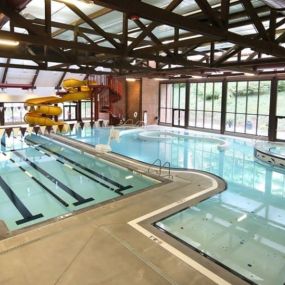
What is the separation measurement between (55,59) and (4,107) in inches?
424

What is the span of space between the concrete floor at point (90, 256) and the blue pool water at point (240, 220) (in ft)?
2.11

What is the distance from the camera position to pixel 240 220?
5020 mm

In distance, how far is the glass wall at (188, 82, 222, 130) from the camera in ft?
49.7

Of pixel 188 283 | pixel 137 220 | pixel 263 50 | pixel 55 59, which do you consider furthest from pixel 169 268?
pixel 55 59

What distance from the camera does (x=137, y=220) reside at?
174 inches

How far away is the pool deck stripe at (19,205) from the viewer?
520 centimetres

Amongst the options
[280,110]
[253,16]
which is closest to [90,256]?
[253,16]

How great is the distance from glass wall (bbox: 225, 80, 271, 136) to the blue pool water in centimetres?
366

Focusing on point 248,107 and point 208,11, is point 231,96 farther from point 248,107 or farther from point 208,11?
point 208,11

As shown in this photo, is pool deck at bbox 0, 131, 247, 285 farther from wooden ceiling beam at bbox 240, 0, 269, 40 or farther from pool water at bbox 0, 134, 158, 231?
wooden ceiling beam at bbox 240, 0, 269, 40

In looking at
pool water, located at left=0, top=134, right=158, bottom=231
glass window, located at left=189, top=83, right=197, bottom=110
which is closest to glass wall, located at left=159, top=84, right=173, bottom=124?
glass window, located at left=189, top=83, right=197, bottom=110

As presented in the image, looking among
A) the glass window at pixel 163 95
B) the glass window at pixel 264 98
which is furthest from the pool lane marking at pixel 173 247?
the glass window at pixel 163 95

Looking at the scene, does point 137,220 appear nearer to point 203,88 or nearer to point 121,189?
point 121,189

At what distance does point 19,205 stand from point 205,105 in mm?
12244
